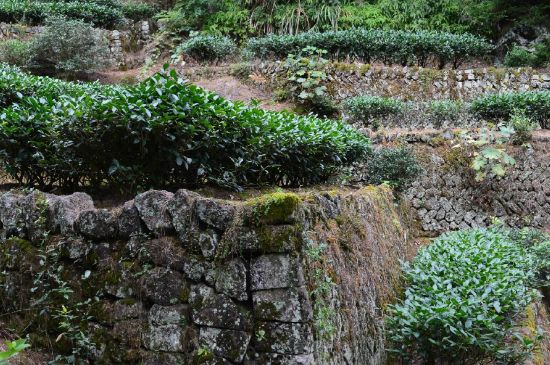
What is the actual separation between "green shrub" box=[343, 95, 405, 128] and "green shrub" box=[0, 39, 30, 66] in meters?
8.79

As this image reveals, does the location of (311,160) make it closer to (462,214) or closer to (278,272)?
(278,272)

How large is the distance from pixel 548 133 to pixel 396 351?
366 inches

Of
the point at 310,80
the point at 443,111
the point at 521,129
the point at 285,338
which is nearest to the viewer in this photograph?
the point at 285,338

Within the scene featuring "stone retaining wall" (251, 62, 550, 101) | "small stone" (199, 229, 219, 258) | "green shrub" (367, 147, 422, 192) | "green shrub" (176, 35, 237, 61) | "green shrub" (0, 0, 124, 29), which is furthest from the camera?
"green shrub" (0, 0, 124, 29)

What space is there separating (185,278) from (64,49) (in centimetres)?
1253

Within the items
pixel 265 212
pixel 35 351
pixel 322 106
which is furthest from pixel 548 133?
pixel 35 351

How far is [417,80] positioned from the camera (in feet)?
47.6

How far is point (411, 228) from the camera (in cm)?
1052

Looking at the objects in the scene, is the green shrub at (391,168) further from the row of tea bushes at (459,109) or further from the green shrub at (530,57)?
the green shrub at (530,57)

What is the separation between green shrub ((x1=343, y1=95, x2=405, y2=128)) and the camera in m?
12.4

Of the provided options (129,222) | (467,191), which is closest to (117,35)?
(467,191)

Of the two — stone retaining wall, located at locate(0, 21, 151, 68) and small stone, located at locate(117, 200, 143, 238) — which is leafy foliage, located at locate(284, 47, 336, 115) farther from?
small stone, located at locate(117, 200, 143, 238)

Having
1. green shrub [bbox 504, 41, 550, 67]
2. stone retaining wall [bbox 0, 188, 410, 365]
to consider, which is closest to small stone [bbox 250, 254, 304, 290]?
stone retaining wall [bbox 0, 188, 410, 365]

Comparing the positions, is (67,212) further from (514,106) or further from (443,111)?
(514,106)
